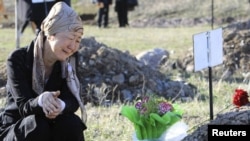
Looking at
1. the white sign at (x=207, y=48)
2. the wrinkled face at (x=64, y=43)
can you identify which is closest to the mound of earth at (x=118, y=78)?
the white sign at (x=207, y=48)

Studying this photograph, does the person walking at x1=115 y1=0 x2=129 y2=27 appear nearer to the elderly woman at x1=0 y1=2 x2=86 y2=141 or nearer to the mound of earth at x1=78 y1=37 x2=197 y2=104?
the mound of earth at x1=78 y1=37 x2=197 y2=104

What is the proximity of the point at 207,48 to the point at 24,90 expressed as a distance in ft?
4.65

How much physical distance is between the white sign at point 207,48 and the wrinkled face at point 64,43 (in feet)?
3.31

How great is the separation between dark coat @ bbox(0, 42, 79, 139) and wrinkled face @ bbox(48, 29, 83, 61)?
14 centimetres

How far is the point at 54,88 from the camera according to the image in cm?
521

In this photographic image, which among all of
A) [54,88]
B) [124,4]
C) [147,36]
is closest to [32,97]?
[54,88]

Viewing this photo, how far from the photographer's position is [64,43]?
5000mm

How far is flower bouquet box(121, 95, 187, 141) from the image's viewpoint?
17.7ft

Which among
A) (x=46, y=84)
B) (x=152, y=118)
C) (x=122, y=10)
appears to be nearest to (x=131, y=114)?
(x=152, y=118)

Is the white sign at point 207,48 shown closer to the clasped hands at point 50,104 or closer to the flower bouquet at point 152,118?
the flower bouquet at point 152,118

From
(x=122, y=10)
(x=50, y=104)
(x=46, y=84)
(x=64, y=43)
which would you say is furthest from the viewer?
(x=122, y=10)

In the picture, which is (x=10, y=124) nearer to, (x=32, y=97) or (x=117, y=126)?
(x=32, y=97)

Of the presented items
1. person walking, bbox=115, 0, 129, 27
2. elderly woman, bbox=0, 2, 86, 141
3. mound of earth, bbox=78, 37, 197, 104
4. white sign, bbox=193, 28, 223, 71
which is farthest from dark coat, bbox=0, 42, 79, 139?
person walking, bbox=115, 0, 129, 27

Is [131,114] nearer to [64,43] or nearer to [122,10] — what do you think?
[64,43]
